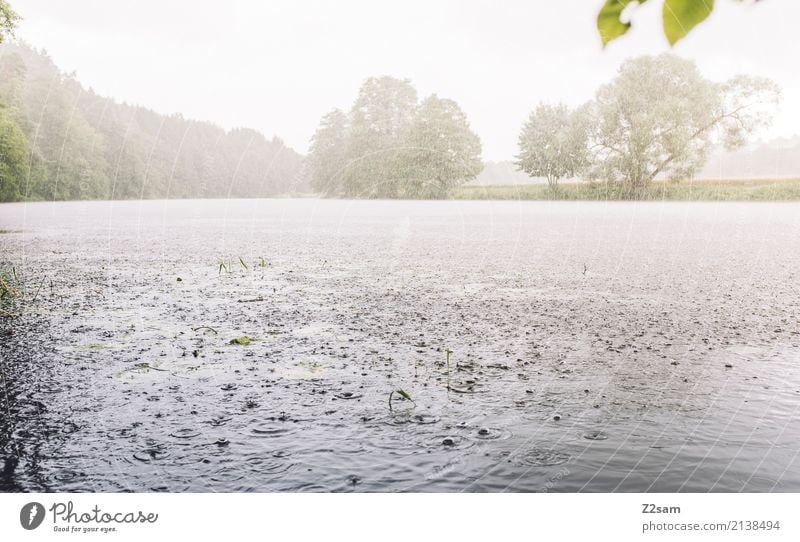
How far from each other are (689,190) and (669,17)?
863cm

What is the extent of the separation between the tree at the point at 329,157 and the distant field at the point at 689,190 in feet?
7.25

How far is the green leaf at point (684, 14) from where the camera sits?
25.4 inches

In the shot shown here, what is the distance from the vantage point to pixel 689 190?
28.0 feet

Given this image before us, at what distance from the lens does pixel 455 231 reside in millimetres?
12992

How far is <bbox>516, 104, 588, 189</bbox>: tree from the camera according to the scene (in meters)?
5.70

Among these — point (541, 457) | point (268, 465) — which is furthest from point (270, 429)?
point (541, 457)

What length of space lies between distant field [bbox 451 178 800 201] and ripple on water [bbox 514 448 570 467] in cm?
340

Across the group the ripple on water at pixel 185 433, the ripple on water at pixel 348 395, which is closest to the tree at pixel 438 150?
the ripple on water at pixel 348 395

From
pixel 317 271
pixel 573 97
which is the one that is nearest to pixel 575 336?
pixel 573 97

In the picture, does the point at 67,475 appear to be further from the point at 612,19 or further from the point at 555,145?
the point at 555,145

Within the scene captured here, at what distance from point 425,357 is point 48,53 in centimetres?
345

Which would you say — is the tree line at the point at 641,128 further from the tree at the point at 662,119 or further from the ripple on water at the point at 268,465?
the ripple on water at the point at 268,465
